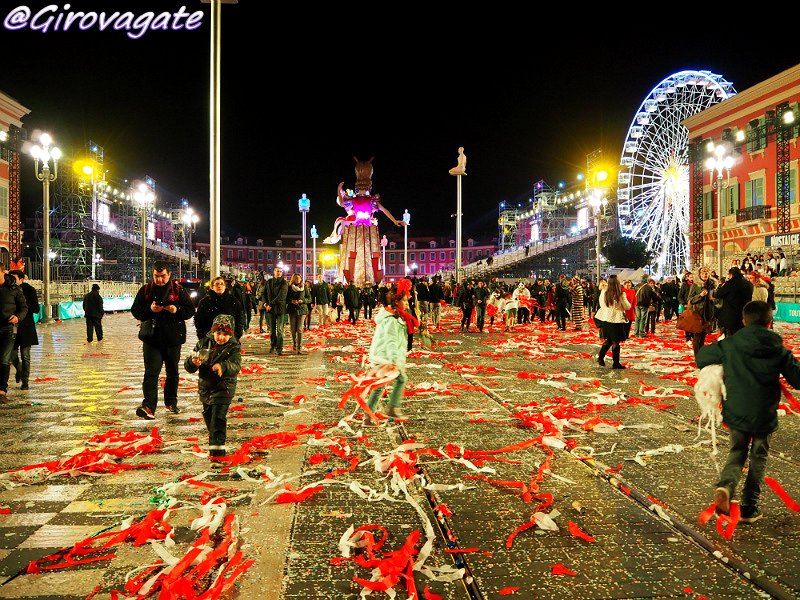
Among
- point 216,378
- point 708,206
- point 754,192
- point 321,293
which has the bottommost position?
point 216,378

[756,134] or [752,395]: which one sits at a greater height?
[756,134]

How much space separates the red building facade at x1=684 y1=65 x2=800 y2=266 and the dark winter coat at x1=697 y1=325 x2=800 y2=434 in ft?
105

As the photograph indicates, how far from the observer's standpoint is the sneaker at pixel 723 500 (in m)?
4.67

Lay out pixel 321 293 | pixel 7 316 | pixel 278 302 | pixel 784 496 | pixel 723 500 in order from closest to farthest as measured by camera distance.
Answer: pixel 723 500 → pixel 784 496 → pixel 7 316 → pixel 278 302 → pixel 321 293

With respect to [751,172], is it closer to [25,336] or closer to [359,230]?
[359,230]

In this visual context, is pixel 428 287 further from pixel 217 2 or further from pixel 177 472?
pixel 177 472

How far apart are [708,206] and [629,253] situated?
1037 cm

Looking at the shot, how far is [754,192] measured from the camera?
41.2 m

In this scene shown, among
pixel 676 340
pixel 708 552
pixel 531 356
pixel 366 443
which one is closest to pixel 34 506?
pixel 366 443

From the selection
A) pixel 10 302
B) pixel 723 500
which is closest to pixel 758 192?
pixel 723 500

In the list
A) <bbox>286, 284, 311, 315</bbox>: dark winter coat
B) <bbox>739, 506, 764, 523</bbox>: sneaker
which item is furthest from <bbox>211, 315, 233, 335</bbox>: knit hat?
<bbox>286, 284, 311, 315</bbox>: dark winter coat

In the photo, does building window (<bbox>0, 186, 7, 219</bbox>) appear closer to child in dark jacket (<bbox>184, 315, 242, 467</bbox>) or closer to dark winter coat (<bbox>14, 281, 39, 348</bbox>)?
dark winter coat (<bbox>14, 281, 39, 348</bbox>)

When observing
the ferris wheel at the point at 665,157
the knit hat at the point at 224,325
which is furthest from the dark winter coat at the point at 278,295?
the ferris wheel at the point at 665,157

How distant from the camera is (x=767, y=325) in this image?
4.87 meters
